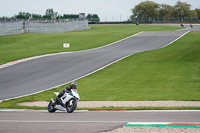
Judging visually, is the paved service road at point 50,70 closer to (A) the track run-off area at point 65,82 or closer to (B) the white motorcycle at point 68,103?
(A) the track run-off area at point 65,82

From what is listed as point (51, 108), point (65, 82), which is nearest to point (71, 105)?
point (51, 108)

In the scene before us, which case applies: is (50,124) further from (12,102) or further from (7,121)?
(12,102)

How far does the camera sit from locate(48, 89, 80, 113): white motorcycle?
54.7ft

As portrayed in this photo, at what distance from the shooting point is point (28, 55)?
136 ft

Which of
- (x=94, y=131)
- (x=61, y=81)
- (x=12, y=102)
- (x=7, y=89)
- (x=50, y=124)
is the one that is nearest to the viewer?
(x=94, y=131)

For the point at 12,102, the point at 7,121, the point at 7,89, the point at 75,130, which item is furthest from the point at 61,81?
the point at 75,130

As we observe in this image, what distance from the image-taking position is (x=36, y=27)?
250 ft

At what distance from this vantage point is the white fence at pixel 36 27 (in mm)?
67500

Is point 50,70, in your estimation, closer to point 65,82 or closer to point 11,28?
point 65,82

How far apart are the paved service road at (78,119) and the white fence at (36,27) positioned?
51.8 m

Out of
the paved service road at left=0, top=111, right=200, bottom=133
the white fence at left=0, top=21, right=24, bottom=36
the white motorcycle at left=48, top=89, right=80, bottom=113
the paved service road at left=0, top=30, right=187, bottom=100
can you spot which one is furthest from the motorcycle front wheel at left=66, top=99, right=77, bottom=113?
the white fence at left=0, top=21, right=24, bottom=36

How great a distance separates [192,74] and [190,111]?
12.9m

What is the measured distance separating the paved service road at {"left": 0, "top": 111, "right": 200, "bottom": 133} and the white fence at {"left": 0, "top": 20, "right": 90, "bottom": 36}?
2039 inches

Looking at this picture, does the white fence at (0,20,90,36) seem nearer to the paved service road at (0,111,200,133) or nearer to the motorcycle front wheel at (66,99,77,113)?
the motorcycle front wheel at (66,99,77,113)
